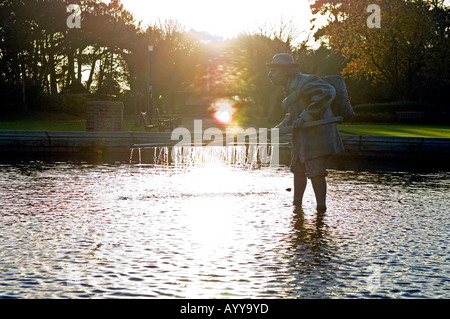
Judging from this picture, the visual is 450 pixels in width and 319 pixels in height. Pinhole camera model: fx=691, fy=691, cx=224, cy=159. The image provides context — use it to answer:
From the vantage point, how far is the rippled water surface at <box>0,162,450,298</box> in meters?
5.21

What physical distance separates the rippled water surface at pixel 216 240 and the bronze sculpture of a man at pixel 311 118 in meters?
0.54

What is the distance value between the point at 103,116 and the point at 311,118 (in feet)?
49.9

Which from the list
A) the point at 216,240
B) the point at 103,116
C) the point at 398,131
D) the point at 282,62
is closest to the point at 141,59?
the point at 398,131

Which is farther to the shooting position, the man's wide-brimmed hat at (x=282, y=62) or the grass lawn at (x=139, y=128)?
the grass lawn at (x=139, y=128)

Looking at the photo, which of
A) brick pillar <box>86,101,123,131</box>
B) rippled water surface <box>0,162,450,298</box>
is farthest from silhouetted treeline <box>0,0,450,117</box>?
rippled water surface <box>0,162,450,298</box>

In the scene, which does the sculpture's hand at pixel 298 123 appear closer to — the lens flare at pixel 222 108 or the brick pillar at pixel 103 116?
the brick pillar at pixel 103 116

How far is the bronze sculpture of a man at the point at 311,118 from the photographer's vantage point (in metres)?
8.95

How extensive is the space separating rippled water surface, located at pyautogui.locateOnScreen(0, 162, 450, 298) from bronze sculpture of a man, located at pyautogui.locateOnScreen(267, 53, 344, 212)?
54cm

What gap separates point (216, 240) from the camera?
276 inches

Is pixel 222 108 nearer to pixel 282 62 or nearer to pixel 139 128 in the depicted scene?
pixel 139 128

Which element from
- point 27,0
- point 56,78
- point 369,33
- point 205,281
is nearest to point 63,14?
point 27,0

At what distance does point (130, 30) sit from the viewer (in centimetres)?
5950

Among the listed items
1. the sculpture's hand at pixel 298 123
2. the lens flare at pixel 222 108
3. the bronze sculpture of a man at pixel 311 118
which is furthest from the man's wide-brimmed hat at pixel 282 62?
the lens flare at pixel 222 108

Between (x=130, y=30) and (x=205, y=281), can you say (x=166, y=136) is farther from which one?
(x=130, y=30)
